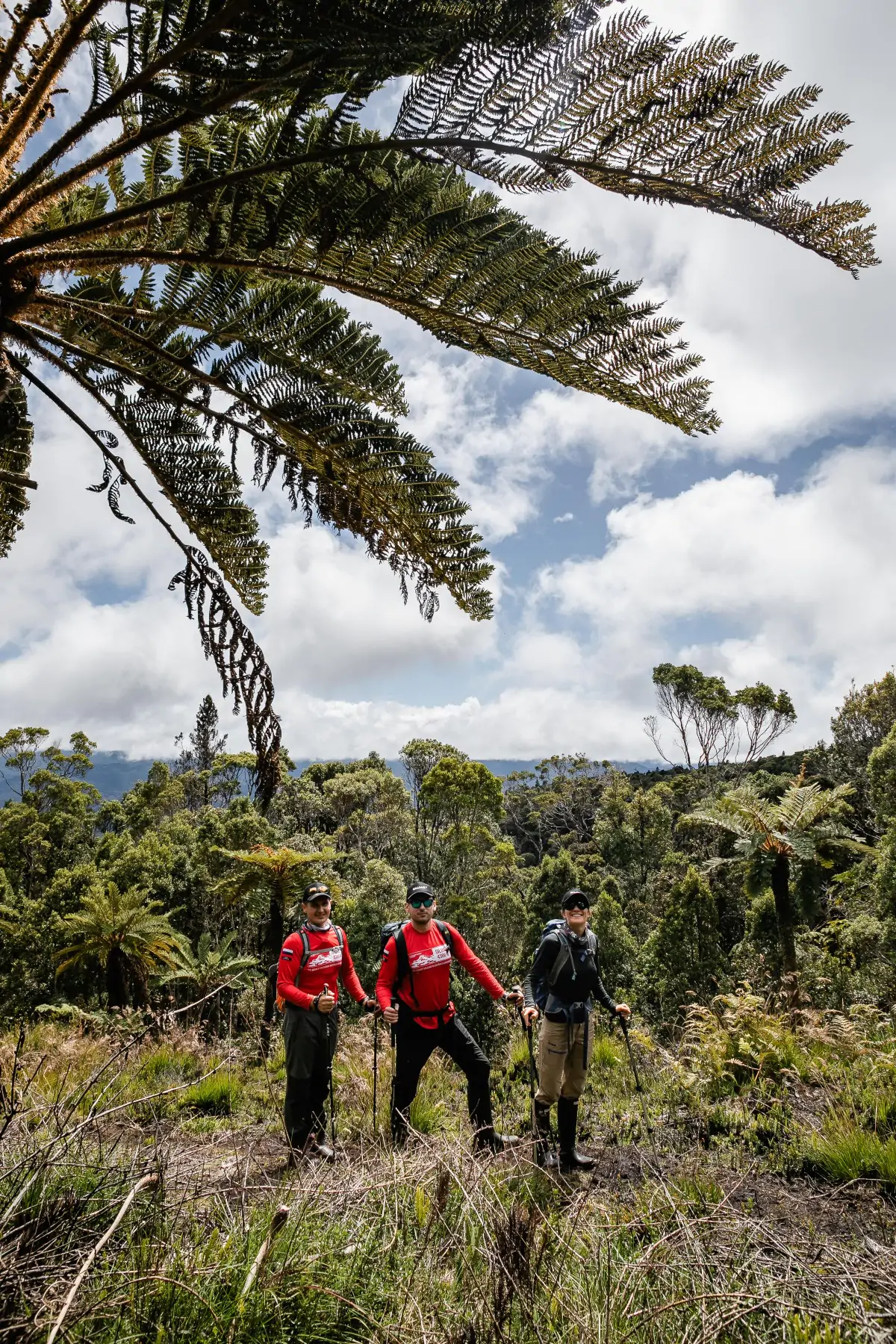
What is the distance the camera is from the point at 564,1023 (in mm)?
4332

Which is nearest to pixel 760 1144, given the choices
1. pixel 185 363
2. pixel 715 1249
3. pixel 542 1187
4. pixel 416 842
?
pixel 542 1187

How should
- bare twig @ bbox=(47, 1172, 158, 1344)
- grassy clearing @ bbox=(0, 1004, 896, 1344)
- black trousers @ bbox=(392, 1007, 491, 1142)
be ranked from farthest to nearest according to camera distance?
black trousers @ bbox=(392, 1007, 491, 1142) < grassy clearing @ bbox=(0, 1004, 896, 1344) < bare twig @ bbox=(47, 1172, 158, 1344)

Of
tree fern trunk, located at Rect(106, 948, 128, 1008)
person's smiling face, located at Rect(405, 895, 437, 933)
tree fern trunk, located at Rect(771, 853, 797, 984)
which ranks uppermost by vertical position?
person's smiling face, located at Rect(405, 895, 437, 933)

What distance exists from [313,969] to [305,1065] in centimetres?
53

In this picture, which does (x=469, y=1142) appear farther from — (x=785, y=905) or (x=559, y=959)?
(x=785, y=905)

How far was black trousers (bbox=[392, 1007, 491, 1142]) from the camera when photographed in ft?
13.1

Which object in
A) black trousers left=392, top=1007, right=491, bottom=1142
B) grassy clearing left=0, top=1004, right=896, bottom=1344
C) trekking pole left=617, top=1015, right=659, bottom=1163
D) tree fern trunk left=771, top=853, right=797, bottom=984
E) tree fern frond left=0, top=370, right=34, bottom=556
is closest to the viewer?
grassy clearing left=0, top=1004, right=896, bottom=1344

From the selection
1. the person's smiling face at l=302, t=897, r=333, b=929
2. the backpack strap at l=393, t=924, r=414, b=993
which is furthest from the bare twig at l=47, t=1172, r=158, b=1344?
the person's smiling face at l=302, t=897, r=333, b=929

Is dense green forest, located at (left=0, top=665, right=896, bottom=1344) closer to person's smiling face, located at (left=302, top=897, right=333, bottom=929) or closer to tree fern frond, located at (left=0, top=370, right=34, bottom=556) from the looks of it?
person's smiling face, located at (left=302, top=897, right=333, bottom=929)

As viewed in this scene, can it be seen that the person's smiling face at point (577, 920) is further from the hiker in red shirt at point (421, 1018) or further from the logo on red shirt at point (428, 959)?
the logo on red shirt at point (428, 959)

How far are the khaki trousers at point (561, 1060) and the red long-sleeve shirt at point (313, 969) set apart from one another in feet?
3.98

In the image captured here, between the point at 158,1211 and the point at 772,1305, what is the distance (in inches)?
64.4

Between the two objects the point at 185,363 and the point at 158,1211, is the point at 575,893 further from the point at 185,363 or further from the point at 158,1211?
the point at 185,363

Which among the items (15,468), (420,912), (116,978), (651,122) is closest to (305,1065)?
(420,912)
